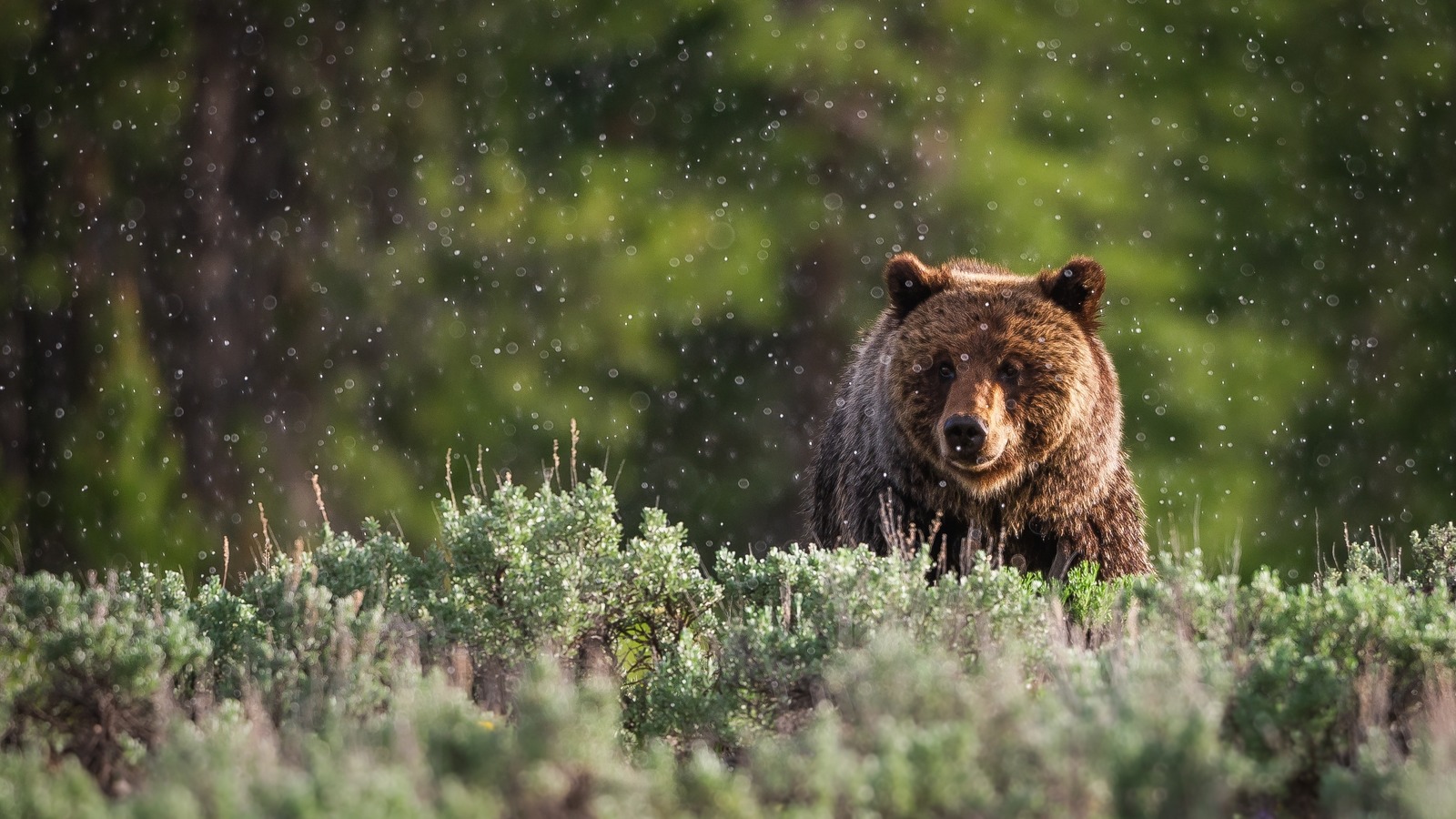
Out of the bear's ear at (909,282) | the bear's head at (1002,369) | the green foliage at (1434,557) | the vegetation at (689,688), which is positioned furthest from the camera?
the bear's ear at (909,282)

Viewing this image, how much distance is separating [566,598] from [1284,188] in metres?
11.0

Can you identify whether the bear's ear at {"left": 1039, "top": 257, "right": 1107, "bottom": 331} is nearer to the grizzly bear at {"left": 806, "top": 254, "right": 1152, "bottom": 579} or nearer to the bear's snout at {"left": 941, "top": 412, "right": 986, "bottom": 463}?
the grizzly bear at {"left": 806, "top": 254, "right": 1152, "bottom": 579}

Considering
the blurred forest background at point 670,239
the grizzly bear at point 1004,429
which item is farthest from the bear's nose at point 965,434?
the blurred forest background at point 670,239

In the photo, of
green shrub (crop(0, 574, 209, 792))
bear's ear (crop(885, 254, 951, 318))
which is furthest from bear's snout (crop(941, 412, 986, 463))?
green shrub (crop(0, 574, 209, 792))

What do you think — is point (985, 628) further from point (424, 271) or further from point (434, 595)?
point (424, 271)

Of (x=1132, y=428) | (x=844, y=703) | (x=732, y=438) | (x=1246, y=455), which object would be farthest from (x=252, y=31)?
(x=844, y=703)

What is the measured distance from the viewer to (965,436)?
4.93m

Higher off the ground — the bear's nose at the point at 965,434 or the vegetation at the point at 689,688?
the bear's nose at the point at 965,434

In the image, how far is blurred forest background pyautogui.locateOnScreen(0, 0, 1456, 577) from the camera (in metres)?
12.5

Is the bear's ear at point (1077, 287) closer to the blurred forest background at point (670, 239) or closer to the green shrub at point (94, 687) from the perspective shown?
the green shrub at point (94, 687)

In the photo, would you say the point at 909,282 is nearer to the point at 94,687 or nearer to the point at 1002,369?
the point at 1002,369

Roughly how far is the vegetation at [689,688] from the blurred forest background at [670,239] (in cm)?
798

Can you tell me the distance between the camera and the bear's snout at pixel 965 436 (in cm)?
491

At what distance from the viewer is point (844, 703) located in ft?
10.9
